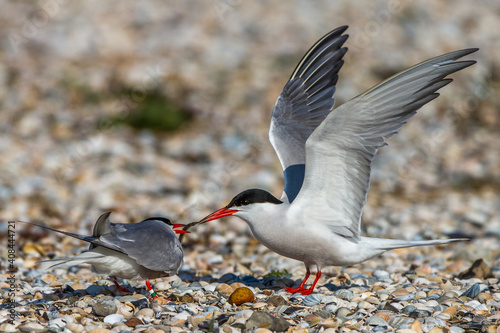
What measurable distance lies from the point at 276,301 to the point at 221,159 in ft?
15.6

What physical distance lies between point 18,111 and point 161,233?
20.2 ft

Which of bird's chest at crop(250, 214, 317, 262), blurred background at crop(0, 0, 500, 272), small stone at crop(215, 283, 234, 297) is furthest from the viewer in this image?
blurred background at crop(0, 0, 500, 272)

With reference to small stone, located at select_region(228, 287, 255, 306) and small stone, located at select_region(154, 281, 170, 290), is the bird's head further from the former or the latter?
small stone, located at select_region(154, 281, 170, 290)

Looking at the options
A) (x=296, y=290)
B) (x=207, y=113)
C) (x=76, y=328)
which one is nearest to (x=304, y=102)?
(x=296, y=290)

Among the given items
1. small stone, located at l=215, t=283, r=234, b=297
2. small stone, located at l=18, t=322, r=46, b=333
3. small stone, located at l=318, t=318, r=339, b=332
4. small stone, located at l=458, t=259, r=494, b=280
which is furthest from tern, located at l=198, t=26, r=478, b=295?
small stone, located at l=18, t=322, r=46, b=333

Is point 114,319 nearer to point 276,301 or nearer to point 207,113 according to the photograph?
point 276,301

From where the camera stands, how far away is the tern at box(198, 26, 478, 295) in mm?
3689

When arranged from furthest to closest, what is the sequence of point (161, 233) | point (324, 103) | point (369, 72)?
point (369, 72)
point (324, 103)
point (161, 233)

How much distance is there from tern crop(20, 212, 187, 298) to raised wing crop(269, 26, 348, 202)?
109cm

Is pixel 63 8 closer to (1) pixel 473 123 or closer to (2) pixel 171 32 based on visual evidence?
(2) pixel 171 32

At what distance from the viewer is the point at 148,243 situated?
3955 millimetres

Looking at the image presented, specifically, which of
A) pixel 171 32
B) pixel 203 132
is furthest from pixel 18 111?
pixel 171 32

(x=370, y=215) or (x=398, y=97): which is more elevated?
(x=370, y=215)

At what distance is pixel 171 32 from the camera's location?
11805 mm
